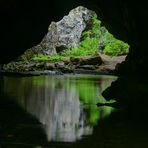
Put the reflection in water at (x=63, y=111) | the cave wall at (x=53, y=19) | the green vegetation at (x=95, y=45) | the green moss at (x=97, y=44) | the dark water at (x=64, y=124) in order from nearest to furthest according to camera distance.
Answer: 1. the dark water at (x=64, y=124)
2. the reflection in water at (x=63, y=111)
3. the cave wall at (x=53, y=19)
4. the green vegetation at (x=95, y=45)
5. the green moss at (x=97, y=44)

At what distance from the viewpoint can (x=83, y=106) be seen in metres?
17.3

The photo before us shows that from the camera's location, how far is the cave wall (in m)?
20.9

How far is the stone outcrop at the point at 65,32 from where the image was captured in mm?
61125

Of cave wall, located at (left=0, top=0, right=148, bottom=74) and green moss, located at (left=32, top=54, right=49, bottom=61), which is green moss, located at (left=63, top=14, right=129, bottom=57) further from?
cave wall, located at (left=0, top=0, right=148, bottom=74)

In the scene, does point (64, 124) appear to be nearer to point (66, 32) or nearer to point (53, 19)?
point (53, 19)

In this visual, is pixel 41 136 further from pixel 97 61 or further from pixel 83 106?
pixel 97 61

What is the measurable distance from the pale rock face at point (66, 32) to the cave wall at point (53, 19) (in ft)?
109

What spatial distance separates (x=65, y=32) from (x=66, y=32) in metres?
0.25

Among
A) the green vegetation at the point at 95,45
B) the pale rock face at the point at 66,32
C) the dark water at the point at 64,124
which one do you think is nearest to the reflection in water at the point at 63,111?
the dark water at the point at 64,124

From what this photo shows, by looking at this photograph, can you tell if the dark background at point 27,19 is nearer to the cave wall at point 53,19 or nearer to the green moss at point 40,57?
the cave wall at point 53,19

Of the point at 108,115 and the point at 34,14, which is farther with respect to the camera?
the point at 34,14

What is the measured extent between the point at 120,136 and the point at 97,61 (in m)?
37.6

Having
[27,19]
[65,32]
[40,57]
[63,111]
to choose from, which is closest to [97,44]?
[65,32]

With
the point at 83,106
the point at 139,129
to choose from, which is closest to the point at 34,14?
the point at 83,106
